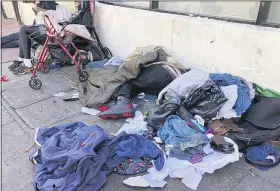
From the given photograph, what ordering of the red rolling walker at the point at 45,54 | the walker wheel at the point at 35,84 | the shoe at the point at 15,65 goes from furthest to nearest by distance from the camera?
1. the shoe at the point at 15,65
2. the walker wheel at the point at 35,84
3. the red rolling walker at the point at 45,54

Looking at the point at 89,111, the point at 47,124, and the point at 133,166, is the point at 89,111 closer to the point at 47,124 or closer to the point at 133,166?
the point at 47,124

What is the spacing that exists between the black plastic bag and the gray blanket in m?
0.69

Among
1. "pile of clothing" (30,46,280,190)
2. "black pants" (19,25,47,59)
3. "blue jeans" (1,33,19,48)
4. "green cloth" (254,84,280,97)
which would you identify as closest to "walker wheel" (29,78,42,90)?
"black pants" (19,25,47,59)

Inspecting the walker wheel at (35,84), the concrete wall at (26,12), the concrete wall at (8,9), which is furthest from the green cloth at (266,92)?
the concrete wall at (8,9)

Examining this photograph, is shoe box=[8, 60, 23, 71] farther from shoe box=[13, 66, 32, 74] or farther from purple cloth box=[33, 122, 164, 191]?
purple cloth box=[33, 122, 164, 191]

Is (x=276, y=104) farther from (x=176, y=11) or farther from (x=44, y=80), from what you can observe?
(x=44, y=80)

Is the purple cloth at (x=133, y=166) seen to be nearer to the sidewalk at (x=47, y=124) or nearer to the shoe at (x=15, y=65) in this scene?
the sidewalk at (x=47, y=124)

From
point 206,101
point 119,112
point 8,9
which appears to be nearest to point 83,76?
point 119,112

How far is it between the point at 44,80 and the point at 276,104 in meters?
3.49

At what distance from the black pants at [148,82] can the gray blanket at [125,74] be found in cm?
7

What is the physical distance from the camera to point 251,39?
9.02ft

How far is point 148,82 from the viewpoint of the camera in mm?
3268

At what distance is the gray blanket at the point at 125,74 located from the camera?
129 inches

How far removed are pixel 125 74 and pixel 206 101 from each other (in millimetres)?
1235
